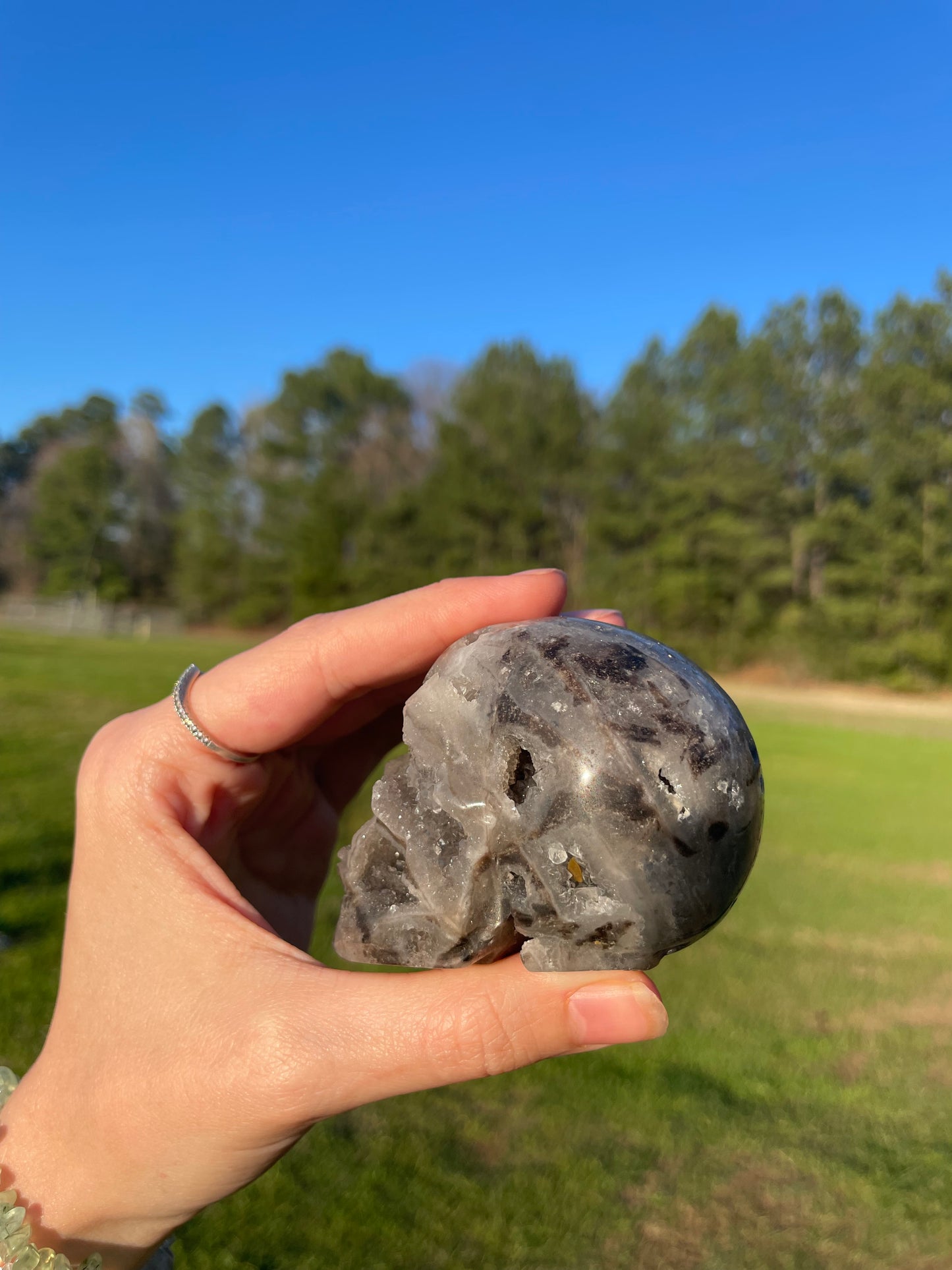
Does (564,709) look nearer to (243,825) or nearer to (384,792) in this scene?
(384,792)

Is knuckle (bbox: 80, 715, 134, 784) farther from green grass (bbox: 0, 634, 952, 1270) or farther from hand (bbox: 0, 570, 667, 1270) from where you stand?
green grass (bbox: 0, 634, 952, 1270)

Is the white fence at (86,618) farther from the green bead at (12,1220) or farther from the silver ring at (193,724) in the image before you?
the green bead at (12,1220)

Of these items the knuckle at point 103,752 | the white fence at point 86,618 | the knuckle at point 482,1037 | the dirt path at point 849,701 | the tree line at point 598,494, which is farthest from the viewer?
the white fence at point 86,618

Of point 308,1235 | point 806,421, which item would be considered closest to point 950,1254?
point 308,1235

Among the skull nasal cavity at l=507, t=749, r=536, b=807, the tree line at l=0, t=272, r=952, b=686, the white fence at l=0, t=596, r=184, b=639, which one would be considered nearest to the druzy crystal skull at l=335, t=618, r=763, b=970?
the skull nasal cavity at l=507, t=749, r=536, b=807

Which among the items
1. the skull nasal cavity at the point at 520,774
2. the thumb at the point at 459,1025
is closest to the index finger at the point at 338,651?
the skull nasal cavity at the point at 520,774

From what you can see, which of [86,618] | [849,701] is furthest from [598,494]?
[86,618]

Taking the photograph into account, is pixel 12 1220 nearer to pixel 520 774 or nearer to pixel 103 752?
pixel 103 752
